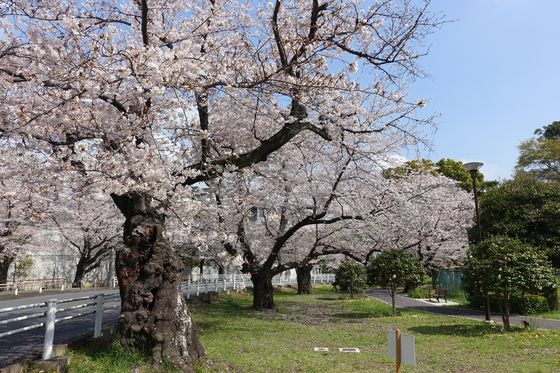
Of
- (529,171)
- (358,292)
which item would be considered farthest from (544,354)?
(529,171)

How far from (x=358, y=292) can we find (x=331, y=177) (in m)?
21.9

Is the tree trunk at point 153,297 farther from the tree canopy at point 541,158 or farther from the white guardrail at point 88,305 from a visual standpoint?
the tree canopy at point 541,158

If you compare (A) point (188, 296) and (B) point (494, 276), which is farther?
(A) point (188, 296)

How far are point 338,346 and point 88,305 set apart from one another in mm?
5641

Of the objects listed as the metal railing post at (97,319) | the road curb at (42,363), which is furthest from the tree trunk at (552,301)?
the road curb at (42,363)

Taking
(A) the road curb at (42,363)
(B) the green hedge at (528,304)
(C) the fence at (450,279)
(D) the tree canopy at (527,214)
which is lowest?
(A) the road curb at (42,363)

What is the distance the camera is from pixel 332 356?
922 cm

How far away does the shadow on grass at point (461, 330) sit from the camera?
12805mm

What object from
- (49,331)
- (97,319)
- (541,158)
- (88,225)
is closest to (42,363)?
(49,331)

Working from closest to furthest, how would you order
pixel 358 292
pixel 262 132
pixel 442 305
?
1. pixel 262 132
2. pixel 442 305
3. pixel 358 292

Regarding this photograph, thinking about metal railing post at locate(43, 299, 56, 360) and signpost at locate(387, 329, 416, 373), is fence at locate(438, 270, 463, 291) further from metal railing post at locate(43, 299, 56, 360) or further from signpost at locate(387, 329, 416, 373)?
metal railing post at locate(43, 299, 56, 360)

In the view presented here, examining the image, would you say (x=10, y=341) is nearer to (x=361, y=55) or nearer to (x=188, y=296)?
(x=361, y=55)

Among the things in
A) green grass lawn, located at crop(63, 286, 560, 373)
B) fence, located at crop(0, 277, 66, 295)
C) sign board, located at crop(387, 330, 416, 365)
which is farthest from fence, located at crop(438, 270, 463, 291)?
fence, located at crop(0, 277, 66, 295)

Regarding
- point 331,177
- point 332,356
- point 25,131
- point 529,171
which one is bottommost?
point 332,356
